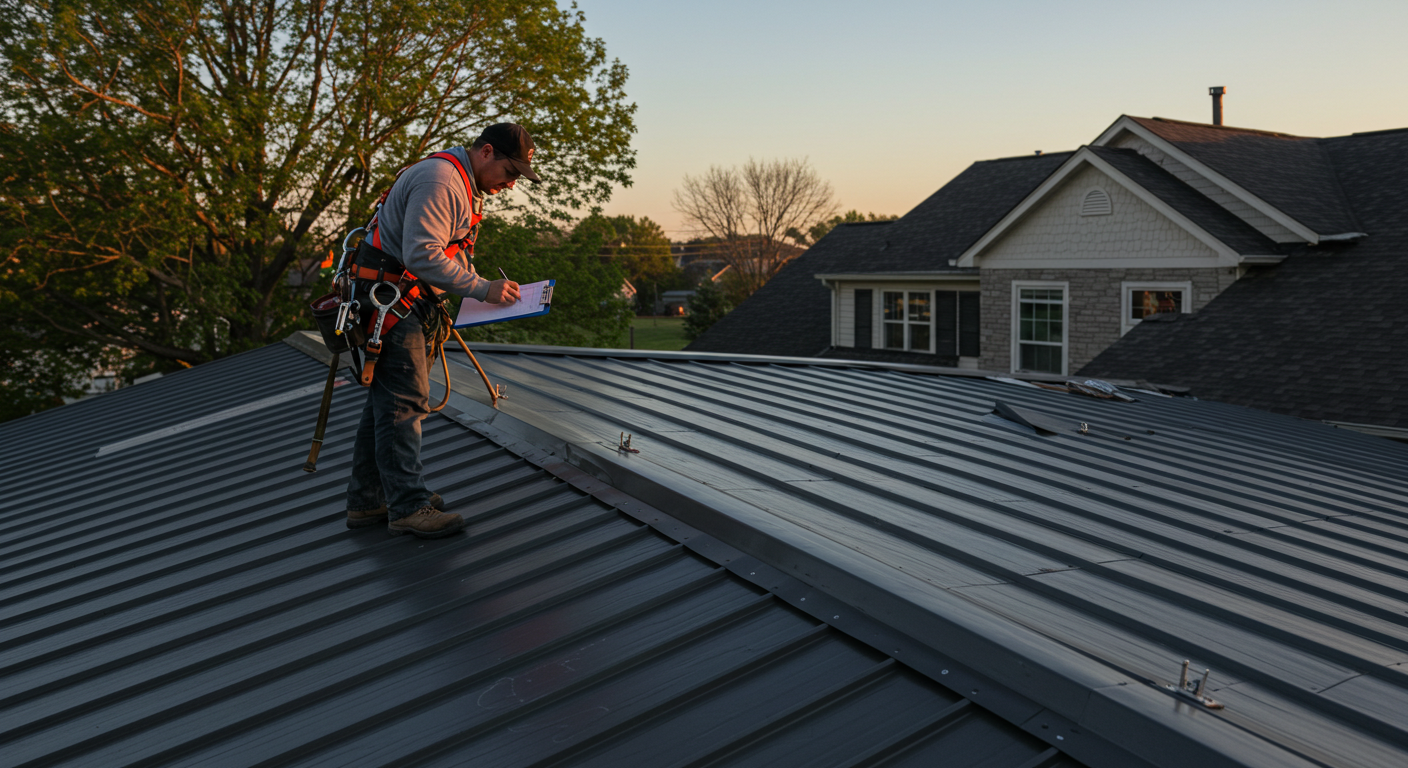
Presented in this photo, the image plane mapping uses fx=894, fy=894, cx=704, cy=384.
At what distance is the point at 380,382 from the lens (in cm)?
382

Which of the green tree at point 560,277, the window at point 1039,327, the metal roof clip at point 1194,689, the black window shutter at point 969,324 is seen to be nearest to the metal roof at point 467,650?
the metal roof clip at point 1194,689

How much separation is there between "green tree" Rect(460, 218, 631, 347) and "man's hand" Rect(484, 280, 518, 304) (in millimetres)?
23311

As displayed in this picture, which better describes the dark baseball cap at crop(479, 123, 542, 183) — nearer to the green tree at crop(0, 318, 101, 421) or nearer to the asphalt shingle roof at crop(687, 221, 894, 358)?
the asphalt shingle roof at crop(687, 221, 894, 358)

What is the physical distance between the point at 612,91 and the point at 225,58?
1029cm

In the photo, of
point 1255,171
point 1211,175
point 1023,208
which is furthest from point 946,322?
point 1255,171

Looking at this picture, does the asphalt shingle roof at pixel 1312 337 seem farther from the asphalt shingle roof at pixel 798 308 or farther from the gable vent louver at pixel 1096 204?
the asphalt shingle roof at pixel 798 308

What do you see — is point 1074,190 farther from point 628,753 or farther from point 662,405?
point 628,753

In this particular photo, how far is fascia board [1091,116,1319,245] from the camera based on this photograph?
54.8 ft

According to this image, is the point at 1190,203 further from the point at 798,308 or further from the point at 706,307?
the point at 706,307

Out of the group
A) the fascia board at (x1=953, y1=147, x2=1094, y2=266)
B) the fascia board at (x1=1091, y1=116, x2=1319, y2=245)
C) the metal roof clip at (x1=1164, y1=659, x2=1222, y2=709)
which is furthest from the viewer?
the fascia board at (x1=953, y1=147, x2=1094, y2=266)

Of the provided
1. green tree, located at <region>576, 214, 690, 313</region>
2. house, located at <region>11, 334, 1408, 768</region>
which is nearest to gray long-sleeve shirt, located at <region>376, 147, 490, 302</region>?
house, located at <region>11, 334, 1408, 768</region>

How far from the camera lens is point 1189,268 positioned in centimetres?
1773

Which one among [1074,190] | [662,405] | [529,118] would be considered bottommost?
[662,405]

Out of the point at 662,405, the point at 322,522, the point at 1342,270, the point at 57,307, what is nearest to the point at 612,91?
the point at 57,307
